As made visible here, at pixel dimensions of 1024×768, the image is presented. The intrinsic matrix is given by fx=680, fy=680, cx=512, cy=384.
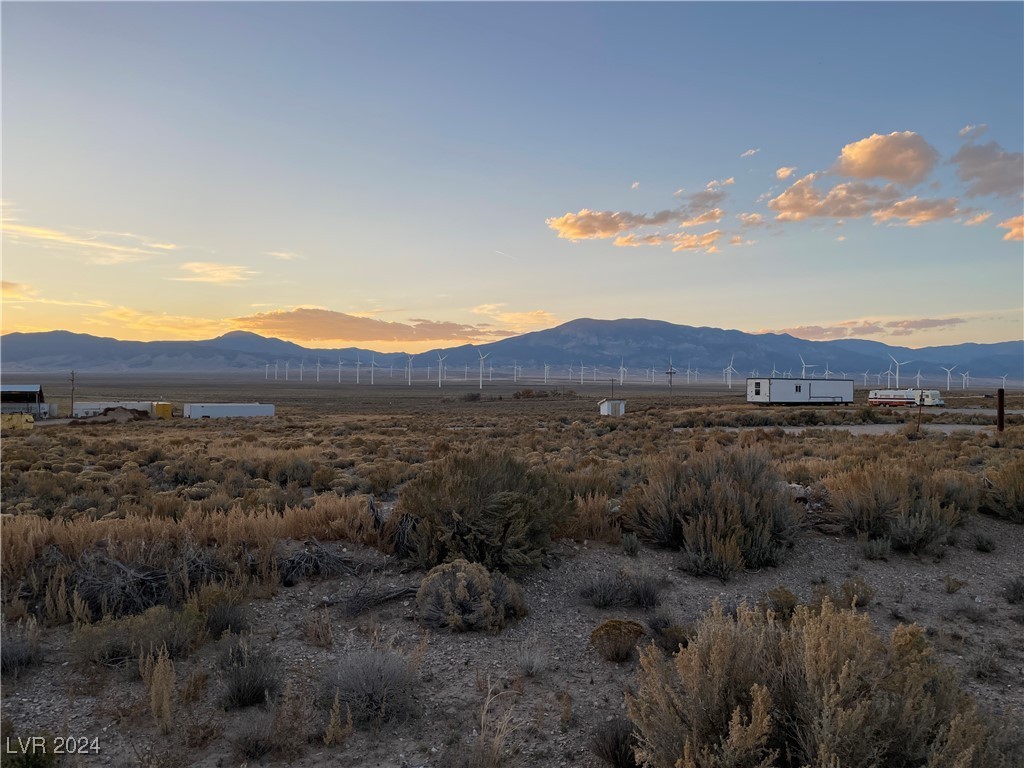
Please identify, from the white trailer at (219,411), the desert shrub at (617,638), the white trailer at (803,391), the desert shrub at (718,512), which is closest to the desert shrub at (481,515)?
the desert shrub at (718,512)

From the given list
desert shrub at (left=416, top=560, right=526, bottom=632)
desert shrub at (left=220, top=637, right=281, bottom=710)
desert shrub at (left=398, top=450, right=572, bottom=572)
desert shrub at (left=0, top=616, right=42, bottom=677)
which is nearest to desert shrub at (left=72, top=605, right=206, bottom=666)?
desert shrub at (left=0, top=616, right=42, bottom=677)

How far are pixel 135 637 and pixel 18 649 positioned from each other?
87 cm

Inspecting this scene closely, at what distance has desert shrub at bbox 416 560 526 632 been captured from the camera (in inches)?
258

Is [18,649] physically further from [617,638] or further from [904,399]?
[904,399]

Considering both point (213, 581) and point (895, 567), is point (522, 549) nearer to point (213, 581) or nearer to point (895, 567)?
point (213, 581)

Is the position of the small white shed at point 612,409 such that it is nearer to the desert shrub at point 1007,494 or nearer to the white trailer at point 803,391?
the white trailer at point 803,391

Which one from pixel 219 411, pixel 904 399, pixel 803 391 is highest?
pixel 803 391

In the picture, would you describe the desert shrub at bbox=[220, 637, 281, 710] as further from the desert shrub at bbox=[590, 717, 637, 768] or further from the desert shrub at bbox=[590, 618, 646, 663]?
the desert shrub at bbox=[590, 618, 646, 663]

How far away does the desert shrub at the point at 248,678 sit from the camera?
16.6 ft

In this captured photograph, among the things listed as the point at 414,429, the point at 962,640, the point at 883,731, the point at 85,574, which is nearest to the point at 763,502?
the point at 962,640

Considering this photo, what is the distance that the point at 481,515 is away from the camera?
8.02 metres

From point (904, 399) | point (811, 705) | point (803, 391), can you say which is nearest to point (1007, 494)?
point (811, 705)

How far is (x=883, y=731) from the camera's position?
11.6 feet

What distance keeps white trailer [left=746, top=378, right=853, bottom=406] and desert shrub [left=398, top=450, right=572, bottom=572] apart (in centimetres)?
5911
